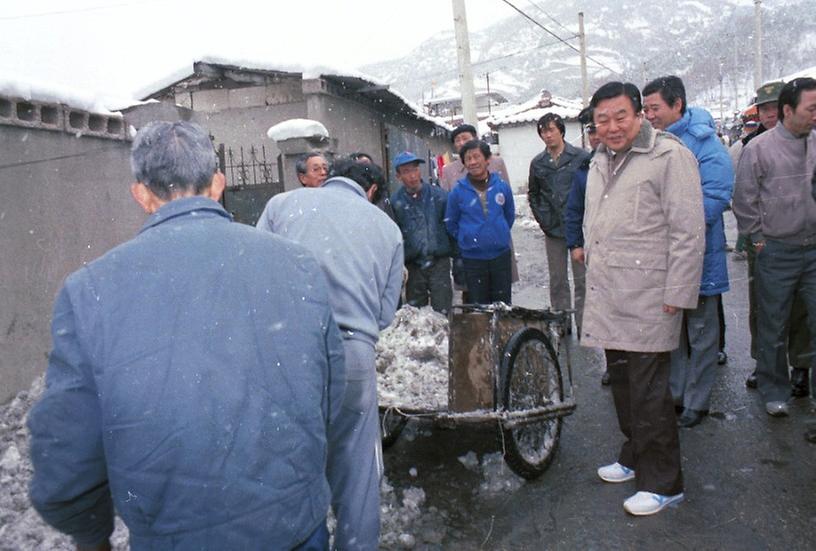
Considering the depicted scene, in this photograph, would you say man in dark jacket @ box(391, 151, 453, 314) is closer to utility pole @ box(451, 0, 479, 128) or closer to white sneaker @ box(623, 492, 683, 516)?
white sneaker @ box(623, 492, 683, 516)

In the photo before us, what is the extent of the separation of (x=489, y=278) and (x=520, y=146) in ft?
105

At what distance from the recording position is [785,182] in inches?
174

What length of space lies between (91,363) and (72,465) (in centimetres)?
25

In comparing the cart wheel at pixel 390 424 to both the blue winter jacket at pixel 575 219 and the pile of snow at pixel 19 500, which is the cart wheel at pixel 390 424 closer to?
the pile of snow at pixel 19 500

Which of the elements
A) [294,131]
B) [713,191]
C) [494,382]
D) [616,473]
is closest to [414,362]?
[494,382]

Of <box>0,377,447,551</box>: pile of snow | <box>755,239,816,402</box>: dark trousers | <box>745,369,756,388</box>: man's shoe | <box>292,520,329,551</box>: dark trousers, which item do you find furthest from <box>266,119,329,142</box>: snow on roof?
<box>292,520,329,551</box>: dark trousers

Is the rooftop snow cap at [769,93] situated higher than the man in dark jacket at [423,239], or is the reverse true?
the rooftop snow cap at [769,93]

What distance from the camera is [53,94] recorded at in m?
5.38

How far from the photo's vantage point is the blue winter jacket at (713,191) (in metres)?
4.39

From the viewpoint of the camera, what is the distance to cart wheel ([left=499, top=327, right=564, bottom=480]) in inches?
149

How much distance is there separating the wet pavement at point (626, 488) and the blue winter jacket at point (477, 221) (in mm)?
1694

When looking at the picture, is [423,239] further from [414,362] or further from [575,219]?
[414,362]

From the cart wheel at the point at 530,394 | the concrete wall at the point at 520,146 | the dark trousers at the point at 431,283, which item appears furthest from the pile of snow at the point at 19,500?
the concrete wall at the point at 520,146

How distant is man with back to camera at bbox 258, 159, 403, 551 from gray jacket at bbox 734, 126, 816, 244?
291cm
